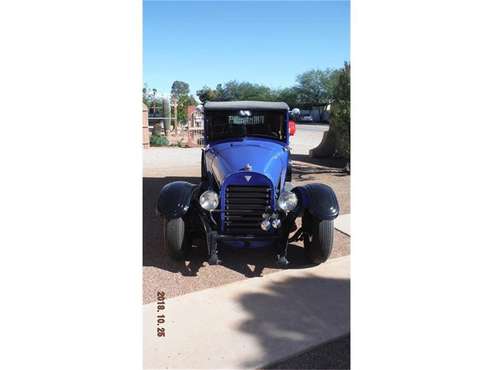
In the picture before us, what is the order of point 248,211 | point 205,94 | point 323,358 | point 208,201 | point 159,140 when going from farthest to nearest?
point 159,140
point 205,94
point 248,211
point 208,201
point 323,358

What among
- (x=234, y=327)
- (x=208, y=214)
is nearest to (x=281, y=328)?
(x=234, y=327)

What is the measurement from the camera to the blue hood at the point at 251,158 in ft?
14.9

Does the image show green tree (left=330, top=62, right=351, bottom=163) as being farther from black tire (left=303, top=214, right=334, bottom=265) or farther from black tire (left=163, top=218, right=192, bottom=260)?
black tire (left=163, top=218, right=192, bottom=260)

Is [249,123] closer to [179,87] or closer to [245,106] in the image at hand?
[245,106]

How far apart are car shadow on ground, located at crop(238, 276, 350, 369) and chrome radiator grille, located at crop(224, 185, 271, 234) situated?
764 mm

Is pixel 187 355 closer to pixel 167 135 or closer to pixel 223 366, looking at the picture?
pixel 223 366

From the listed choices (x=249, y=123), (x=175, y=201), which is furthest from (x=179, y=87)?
(x=175, y=201)

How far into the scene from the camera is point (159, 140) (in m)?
15.6

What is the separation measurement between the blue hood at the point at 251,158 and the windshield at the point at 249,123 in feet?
0.50

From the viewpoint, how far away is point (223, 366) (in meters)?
2.91

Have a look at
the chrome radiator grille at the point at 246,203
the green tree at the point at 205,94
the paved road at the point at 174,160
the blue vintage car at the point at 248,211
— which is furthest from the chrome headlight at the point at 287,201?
the paved road at the point at 174,160

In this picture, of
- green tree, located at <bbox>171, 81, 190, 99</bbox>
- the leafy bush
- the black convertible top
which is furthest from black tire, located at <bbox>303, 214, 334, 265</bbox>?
the leafy bush

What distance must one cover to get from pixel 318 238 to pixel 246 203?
0.88 meters

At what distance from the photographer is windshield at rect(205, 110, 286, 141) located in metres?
5.43
